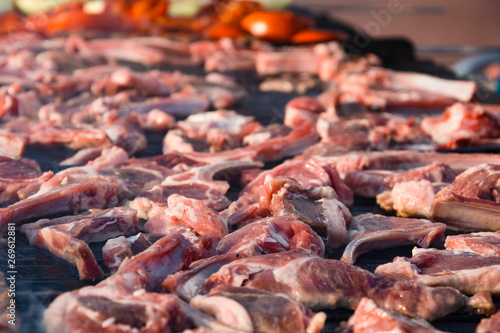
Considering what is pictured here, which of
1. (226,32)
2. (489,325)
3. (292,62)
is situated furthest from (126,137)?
(226,32)

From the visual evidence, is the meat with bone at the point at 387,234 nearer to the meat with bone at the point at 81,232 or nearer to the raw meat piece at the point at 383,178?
the raw meat piece at the point at 383,178

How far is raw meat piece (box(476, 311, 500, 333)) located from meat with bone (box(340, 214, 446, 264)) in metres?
0.52

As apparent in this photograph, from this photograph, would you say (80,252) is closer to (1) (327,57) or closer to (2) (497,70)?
(1) (327,57)

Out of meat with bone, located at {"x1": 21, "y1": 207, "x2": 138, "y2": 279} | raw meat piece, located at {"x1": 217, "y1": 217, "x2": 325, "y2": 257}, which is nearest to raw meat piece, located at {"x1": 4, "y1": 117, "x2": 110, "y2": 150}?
meat with bone, located at {"x1": 21, "y1": 207, "x2": 138, "y2": 279}

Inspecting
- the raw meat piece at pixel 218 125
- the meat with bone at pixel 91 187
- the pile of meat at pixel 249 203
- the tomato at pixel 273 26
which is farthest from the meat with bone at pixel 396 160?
the tomato at pixel 273 26

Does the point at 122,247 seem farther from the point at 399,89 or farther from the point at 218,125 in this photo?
the point at 399,89

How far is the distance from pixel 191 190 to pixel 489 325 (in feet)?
4.76

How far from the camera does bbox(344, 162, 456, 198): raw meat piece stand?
111 inches

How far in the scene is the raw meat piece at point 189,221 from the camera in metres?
2.19

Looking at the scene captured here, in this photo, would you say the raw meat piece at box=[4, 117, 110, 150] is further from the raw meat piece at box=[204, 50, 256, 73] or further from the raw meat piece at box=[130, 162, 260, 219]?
the raw meat piece at box=[204, 50, 256, 73]

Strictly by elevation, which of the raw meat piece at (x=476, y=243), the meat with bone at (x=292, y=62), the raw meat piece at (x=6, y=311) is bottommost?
the raw meat piece at (x=6, y=311)

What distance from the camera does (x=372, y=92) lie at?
439 centimetres

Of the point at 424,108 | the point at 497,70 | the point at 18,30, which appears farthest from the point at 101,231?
the point at 497,70

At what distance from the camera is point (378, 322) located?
5.23ft
